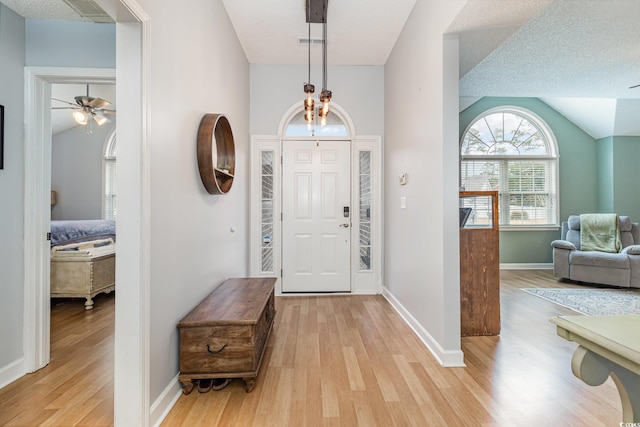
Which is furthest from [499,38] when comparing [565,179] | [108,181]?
[108,181]

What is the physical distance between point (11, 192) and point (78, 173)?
5192mm

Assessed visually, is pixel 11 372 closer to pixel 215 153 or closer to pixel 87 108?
pixel 215 153

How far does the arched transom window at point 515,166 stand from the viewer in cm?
536

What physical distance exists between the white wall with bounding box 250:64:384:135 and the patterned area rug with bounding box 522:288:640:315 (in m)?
2.98

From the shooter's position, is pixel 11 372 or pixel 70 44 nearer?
pixel 11 372

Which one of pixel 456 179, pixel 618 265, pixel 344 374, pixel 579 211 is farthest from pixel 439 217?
pixel 579 211

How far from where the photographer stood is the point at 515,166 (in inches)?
212

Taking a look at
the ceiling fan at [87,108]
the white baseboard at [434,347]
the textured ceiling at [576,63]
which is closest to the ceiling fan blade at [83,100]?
the ceiling fan at [87,108]

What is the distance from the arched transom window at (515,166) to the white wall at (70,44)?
5334 mm

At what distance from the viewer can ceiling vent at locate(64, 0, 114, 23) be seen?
5.78ft

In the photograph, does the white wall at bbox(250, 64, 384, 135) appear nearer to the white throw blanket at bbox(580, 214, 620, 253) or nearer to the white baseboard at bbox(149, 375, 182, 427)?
the white baseboard at bbox(149, 375, 182, 427)

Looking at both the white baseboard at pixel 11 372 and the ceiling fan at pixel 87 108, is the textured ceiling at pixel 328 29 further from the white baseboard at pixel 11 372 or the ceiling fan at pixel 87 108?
the white baseboard at pixel 11 372

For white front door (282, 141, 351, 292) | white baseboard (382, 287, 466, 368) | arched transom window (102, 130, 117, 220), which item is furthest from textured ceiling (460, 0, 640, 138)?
arched transom window (102, 130, 117, 220)

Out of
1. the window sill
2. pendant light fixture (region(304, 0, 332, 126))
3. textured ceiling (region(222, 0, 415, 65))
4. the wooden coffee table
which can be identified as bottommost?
the wooden coffee table
